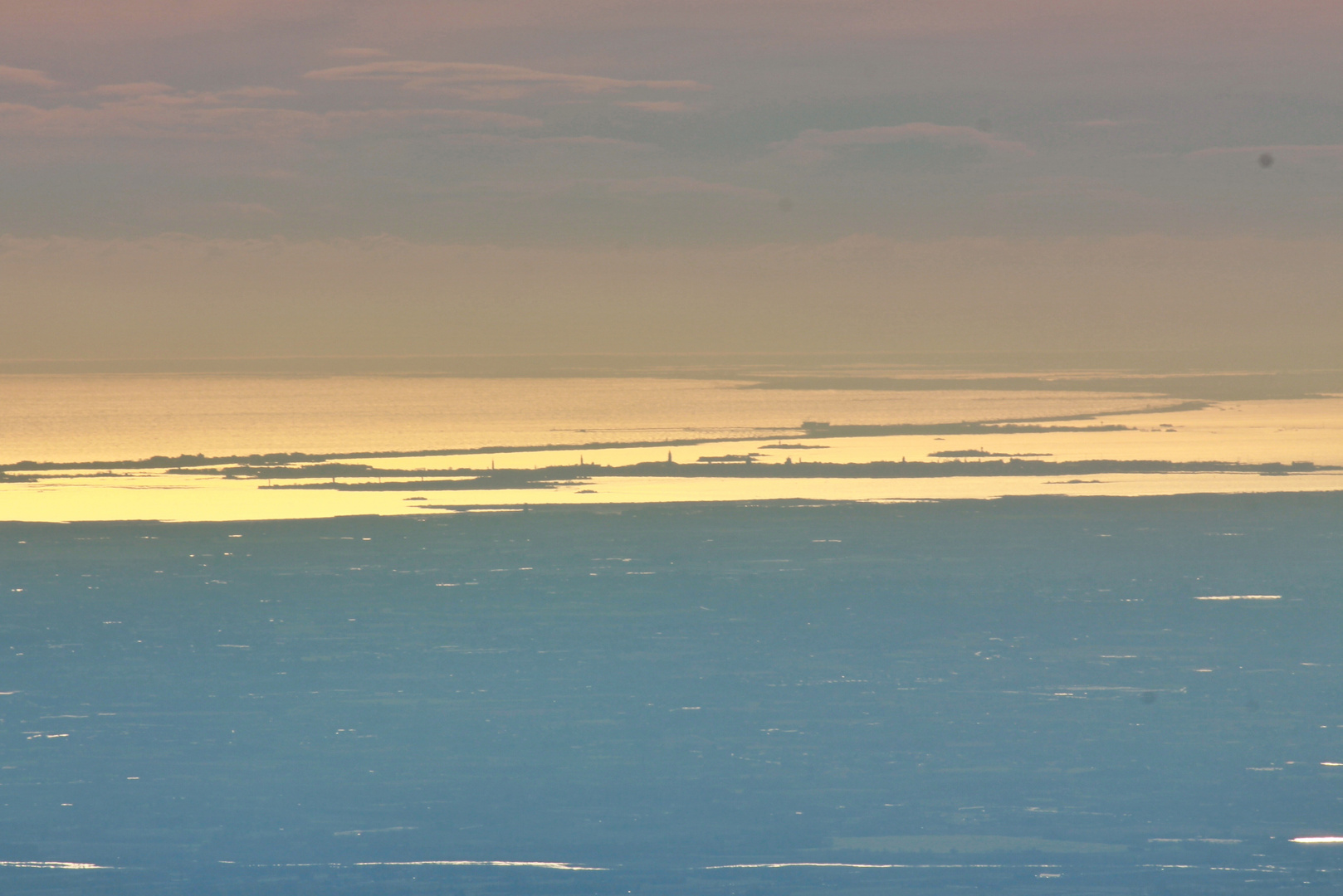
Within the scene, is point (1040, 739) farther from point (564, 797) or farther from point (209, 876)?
point (209, 876)

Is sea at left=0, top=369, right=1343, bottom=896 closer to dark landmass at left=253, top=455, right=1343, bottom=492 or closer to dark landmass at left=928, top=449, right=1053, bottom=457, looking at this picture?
dark landmass at left=253, top=455, right=1343, bottom=492

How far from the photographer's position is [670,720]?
1443cm

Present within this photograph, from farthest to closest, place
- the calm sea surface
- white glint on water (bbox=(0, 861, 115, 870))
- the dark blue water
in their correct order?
the calm sea surface
the dark blue water
white glint on water (bbox=(0, 861, 115, 870))

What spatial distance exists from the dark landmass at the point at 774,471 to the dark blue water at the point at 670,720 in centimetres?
1415

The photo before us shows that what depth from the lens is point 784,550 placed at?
27266 mm

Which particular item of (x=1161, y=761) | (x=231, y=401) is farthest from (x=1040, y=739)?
(x=231, y=401)

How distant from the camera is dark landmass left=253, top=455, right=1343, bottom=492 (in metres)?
41.2

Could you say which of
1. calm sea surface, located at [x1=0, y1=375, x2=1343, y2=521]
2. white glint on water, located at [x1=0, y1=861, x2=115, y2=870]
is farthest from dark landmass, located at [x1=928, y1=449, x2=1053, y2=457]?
white glint on water, located at [x1=0, y1=861, x2=115, y2=870]

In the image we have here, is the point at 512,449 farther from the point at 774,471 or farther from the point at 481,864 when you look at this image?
the point at 481,864

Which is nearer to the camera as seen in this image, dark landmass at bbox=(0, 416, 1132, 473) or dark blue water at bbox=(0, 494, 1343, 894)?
dark blue water at bbox=(0, 494, 1343, 894)

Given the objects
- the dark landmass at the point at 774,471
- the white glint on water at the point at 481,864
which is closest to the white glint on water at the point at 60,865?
the white glint on water at the point at 481,864

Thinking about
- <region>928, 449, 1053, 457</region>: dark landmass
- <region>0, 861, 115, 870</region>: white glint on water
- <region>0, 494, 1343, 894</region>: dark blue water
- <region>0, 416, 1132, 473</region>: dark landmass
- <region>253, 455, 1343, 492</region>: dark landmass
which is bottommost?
<region>0, 861, 115, 870</region>: white glint on water

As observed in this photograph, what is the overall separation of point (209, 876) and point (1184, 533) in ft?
75.5

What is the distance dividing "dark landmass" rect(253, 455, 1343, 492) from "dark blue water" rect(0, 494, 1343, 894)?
46.4ft
